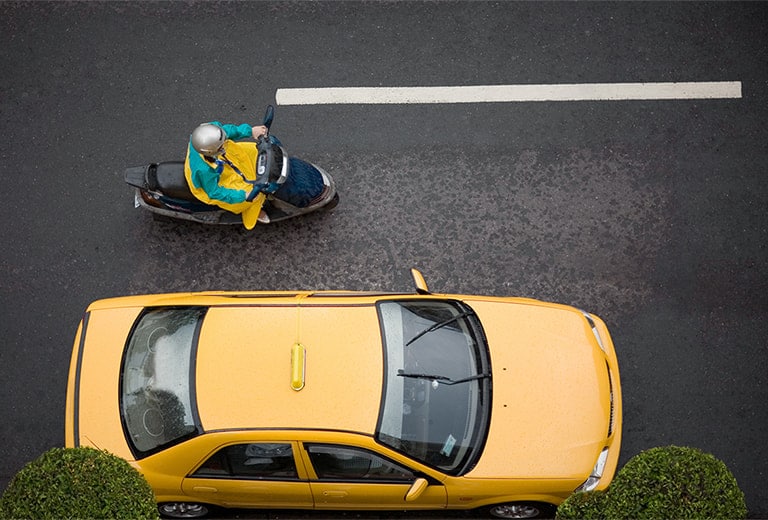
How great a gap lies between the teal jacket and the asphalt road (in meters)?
1.06

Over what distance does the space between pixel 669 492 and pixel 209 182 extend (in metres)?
4.12

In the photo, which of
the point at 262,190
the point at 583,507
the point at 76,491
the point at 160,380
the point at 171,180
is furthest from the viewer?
the point at 171,180

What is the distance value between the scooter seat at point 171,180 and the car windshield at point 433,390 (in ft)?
6.70

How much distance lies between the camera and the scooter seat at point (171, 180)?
6.72m

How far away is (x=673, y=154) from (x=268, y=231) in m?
3.93

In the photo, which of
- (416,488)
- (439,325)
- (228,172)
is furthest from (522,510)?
(228,172)

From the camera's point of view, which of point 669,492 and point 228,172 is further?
point 228,172

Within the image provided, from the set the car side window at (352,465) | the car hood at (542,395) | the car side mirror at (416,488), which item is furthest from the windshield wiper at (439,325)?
the car side mirror at (416,488)

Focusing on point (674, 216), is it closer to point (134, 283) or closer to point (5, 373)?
point (134, 283)

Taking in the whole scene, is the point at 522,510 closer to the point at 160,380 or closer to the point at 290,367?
the point at 290,367

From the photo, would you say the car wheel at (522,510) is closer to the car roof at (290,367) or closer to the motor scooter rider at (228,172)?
the car roof at (290,367)

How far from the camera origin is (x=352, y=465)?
19.0 feet

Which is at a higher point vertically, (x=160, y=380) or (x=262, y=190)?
(x=262, y=190)

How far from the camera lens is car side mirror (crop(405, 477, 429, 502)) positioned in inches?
227
